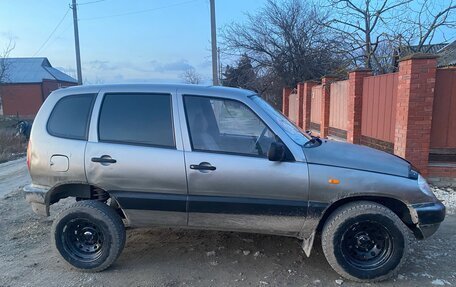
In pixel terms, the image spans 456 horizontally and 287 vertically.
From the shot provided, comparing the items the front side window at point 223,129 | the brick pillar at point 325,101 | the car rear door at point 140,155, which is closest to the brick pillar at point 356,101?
the brick pillar at point 325,101

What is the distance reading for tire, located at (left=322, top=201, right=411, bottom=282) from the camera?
352cm

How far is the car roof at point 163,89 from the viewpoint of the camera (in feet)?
12.9

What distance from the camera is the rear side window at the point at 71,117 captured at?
3945 mm

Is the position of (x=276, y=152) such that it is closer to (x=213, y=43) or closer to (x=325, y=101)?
(x=325, y=101)

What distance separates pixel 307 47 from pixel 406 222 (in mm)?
23375

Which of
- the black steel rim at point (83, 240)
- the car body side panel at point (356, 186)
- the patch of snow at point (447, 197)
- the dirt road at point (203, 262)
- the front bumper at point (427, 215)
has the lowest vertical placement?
the patch of snow at point (447, 197)

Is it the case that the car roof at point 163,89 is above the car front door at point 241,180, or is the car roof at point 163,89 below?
above

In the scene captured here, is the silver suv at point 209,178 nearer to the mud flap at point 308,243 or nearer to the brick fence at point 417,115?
the mud flap at point 308,243

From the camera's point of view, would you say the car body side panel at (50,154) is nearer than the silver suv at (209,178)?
No

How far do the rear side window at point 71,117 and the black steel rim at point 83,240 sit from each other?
940 millimetres

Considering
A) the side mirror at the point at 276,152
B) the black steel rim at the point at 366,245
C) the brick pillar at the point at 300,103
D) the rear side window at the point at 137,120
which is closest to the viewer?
the side mirror at the point at 276,152

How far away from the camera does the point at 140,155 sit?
374 centimetres

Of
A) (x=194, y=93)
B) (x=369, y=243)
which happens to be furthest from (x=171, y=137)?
(x=369, y=243)

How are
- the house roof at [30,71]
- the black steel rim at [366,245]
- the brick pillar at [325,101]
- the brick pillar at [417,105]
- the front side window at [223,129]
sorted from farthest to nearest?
the house roof at [30,71] → the brick pillar at [325,101] → the brick pillar at [417,105] → the front side window at [223,129] → the black steel rim at [366,245]
